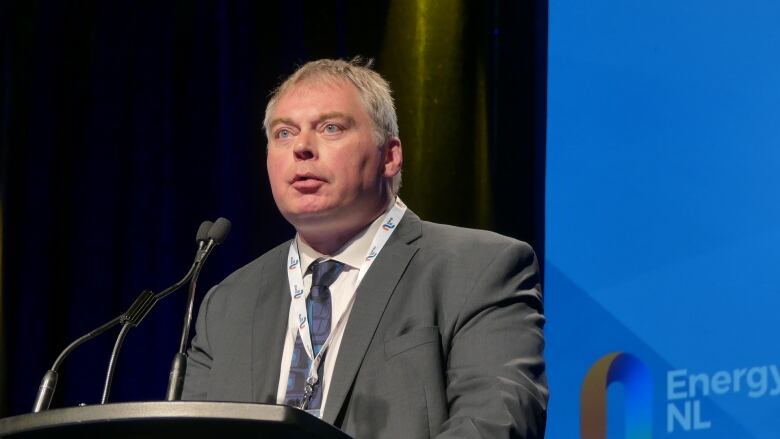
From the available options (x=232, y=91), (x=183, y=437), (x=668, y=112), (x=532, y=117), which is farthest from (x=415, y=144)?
(x=183, y=437)

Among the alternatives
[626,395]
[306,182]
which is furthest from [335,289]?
[626,395]

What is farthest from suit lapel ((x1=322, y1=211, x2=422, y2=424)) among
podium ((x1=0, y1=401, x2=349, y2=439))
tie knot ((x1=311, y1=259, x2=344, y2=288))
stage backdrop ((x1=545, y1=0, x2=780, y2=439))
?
stage backdrop ((x1=545, y1=0, x2=780, y2=439))

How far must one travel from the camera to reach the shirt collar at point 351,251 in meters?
2.99

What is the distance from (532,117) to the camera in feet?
15.1

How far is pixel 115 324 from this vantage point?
2469 millimetres

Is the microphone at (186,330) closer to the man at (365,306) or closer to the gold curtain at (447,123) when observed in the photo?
the man at (365,306)

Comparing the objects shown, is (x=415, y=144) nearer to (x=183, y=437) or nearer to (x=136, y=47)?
(x=136, y=47)

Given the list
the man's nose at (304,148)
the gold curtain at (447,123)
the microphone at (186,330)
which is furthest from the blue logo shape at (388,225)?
the gold curtain at (447,123)

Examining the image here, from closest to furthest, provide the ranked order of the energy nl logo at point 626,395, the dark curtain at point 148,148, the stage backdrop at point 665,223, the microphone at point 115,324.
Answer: the microphone at point 115,324 < the stage backdrop at point 665,223 < the energy nl logo at point 626,395 < the dark curtain at point 148,148

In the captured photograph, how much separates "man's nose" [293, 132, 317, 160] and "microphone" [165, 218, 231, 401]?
0.39 metres

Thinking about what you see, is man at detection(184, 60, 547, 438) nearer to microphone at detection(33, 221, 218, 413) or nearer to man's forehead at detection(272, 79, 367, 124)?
man's forehead at detection(272, 79, 367, 124)

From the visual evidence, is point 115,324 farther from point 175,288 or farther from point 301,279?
point 301,279

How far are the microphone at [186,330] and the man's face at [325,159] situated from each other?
34 cm

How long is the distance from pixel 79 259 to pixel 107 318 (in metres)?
0.28
